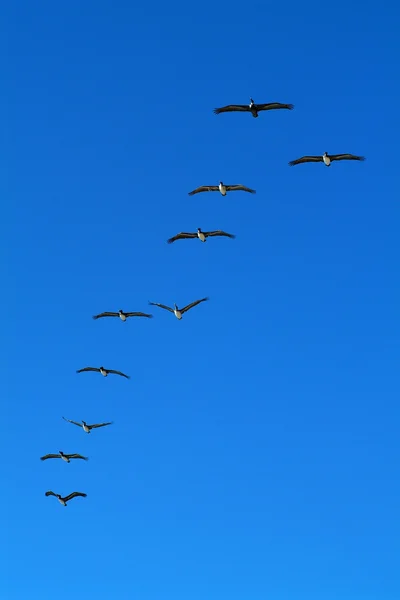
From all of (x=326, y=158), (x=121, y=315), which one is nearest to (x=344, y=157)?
(x=326, y=158)

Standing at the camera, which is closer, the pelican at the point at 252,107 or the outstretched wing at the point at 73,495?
the pelican at the point at 252,107

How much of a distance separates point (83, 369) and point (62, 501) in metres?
13.9

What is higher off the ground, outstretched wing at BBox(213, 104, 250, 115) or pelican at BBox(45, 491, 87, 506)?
outstretched wing at BBox(213, 104, 250, 115)

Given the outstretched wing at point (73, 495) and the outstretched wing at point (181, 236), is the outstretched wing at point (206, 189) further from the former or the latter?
the outstretched wing at point (73, 495)

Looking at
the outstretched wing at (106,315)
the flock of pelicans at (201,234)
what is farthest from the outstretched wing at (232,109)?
the outstretched wing at (106,315)

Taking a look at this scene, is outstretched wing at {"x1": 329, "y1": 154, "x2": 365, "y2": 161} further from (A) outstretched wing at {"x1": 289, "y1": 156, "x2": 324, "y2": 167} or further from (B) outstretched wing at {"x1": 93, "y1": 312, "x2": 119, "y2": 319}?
(B) outstretched wing at {"x1": 93, "y1": 312, "x2": 119, "y2": 319}

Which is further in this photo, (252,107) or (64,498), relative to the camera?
(64,498)

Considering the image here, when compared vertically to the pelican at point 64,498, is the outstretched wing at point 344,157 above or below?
above

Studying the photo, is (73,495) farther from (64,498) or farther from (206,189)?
(206,189)

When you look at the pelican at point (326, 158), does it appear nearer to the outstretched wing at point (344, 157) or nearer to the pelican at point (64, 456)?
the outstretched wing at point (344, 157)

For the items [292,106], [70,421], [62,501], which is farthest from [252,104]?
[62,501]

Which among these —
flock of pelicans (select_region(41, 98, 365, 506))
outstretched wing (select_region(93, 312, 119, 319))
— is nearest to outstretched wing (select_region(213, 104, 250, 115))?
flock of pelicans (select_region(41, 98, 365, 506))

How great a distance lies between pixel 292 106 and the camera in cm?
7819

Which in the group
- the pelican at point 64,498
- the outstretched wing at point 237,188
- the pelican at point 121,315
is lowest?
the pelican at point 64,498
